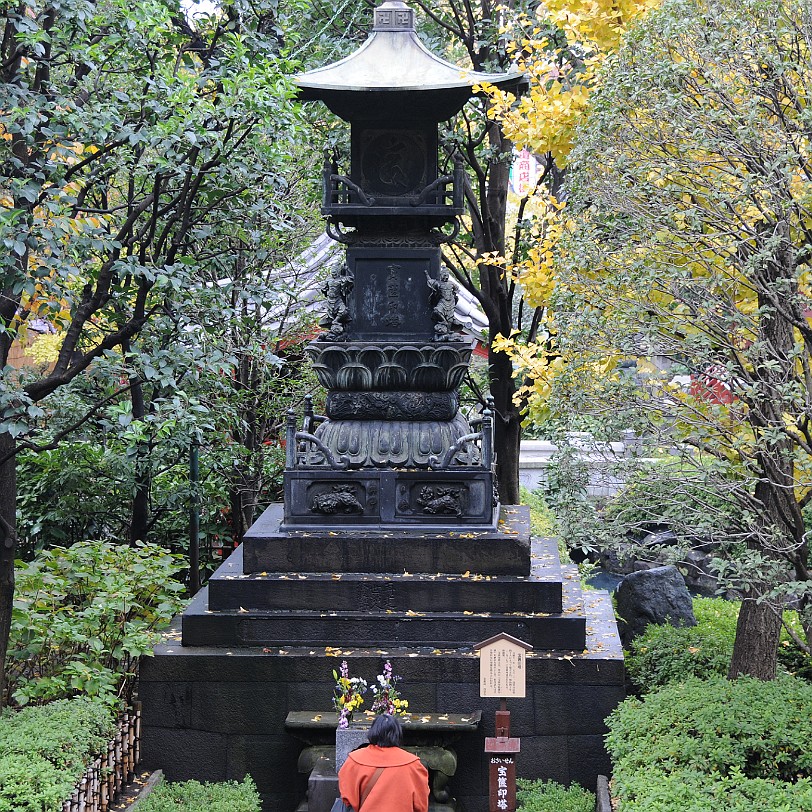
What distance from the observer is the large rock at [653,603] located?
12.8 meters

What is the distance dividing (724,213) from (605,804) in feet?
15.1

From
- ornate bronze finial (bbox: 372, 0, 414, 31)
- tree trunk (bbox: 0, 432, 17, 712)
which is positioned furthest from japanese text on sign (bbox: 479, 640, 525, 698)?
ornate bronze finial (bbox: 372, 0, 414, 31)

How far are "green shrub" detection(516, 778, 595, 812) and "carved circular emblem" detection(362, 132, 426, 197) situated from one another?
18.9 ft

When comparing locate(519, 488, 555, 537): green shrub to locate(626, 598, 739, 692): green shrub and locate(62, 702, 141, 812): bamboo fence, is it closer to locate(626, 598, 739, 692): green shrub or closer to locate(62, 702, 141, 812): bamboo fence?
locate(626, 598, 739, 692): green shrub

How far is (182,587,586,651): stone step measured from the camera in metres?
9.88

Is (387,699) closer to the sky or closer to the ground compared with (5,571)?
closer to the ground

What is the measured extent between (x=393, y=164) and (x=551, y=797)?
6.18 metres

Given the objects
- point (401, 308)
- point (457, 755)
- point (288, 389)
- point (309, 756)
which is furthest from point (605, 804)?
point (288, 389)

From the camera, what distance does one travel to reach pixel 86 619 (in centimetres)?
987

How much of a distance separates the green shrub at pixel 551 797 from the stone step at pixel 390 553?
1853mm

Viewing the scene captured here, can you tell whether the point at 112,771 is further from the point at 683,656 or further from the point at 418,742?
the point at 683,656

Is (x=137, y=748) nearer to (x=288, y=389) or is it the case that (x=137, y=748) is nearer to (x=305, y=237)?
(x=288, y=389)

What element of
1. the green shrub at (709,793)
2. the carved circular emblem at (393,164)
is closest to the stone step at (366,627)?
the green shrub at (709,793)

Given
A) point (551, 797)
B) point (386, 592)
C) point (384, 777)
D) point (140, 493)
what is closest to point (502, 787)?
point (551, 797)
